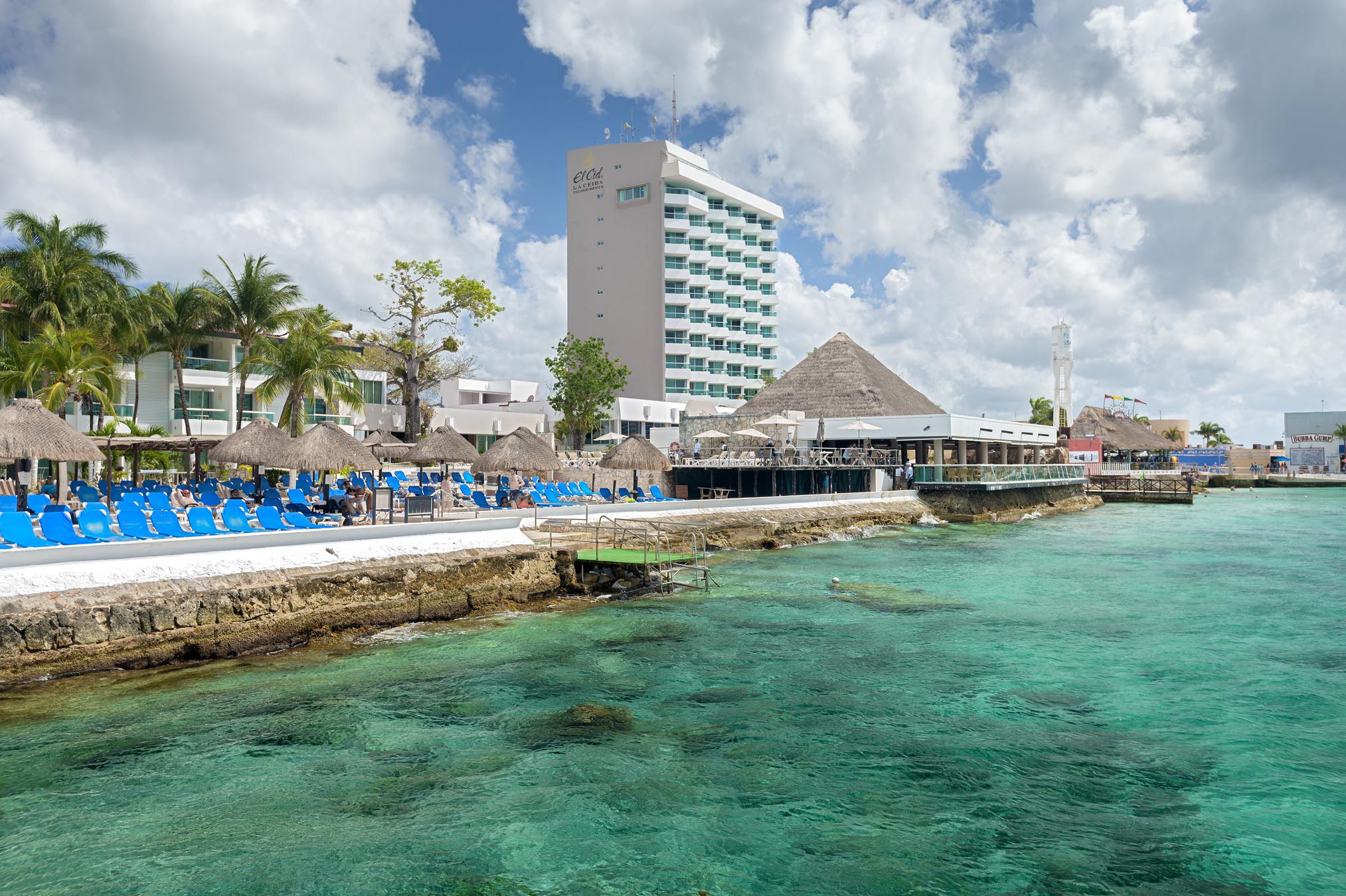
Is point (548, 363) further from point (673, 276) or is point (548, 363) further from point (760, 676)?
point (760, 676)

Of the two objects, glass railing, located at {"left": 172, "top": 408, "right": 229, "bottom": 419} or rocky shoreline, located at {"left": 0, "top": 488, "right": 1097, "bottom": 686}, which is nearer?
rocky shoreline, located at {"left": 0, "top": 488, "right": 1097, "bottom": 686}

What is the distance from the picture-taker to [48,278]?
90.2ft

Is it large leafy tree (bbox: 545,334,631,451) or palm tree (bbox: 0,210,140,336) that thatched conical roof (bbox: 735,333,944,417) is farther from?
palm tree (bbox: 0,210,140,336)

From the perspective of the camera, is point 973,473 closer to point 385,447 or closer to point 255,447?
point 385,447

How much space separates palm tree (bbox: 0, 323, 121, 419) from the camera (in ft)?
76.4

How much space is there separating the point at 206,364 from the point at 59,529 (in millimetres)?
25809

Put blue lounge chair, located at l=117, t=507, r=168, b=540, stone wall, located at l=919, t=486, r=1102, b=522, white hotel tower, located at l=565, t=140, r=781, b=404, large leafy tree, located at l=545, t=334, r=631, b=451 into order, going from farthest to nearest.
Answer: white hotel tower, located at l=565, t=140, r=781, b=404
large leafy tree, located at l=545, t=334, r=631, b=451
stone wall, located at l=919, t=486, r=1102, b=522
blue lounge chair, located at l=117, t=507, r=168, b=540

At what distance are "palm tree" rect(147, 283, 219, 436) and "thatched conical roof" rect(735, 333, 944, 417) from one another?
26663mm

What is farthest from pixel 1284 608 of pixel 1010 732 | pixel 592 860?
pixel 592 860

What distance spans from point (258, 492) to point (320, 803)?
15.4 metres

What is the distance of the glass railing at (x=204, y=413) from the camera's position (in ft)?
114

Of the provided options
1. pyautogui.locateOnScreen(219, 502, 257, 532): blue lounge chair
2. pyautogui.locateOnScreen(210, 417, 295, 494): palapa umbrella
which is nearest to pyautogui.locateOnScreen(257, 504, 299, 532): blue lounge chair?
pyautogui.locateOnScreen(219, 502, 257, 532): blue lounge chair

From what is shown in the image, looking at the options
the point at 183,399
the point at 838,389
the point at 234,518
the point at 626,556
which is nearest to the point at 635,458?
the point at 626,556

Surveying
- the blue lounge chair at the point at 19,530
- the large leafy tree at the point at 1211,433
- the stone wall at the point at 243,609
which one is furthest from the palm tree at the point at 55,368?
the large leafy tree at the point at 1211,433
